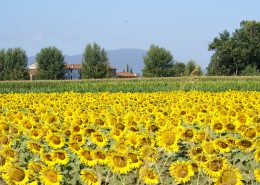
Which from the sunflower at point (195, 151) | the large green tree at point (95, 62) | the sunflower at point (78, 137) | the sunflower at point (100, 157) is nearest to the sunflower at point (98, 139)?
the sunflower at point (78, 137)

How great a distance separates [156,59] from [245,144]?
84.5 metres

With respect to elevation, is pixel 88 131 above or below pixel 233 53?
below

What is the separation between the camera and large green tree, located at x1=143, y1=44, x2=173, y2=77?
88125 mm

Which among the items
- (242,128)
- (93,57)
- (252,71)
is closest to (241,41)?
(252,71)

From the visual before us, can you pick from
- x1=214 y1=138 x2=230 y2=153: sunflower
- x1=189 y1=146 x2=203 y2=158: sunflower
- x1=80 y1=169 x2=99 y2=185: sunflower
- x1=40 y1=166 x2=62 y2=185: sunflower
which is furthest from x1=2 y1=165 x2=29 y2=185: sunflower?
x1=214 y1=138 x2=230 y2=153: sunflower

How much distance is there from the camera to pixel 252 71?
78.1 m

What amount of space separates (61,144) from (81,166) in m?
0.30

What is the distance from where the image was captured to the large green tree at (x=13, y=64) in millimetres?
84188

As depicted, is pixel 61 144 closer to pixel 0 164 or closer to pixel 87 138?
pixel 87 138

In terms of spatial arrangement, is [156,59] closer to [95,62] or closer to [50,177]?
[95,62]

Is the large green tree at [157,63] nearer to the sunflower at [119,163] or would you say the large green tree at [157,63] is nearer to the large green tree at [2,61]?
the large green tree at [2,61]

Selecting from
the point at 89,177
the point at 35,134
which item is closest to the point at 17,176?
the point at 89,177

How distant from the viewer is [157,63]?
291 ft

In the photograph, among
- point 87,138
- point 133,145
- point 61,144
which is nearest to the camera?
point 133,145
